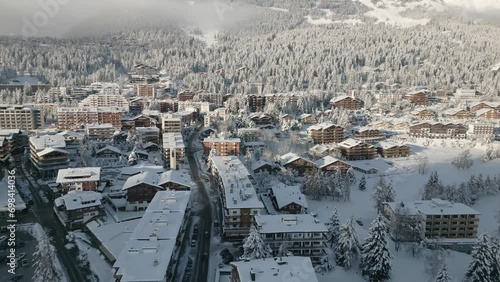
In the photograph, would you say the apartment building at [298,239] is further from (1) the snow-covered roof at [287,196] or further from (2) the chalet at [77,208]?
(2) the chalet at [77,208]

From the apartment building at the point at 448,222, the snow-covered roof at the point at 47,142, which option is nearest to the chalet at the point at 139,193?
the snow-covered roof at the point at 47,142

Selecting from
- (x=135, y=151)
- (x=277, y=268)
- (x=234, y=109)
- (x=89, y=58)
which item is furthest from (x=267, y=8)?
(x=277, y=268)

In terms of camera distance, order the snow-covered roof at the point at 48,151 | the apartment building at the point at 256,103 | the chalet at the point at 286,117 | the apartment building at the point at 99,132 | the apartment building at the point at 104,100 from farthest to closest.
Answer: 1. the apartment building at the point at 256,103
2. the apartment building at the point at 104,100
3. the chalet at the point at 286,117
4. the apartment building at the point at 99,132
5. the snow-covered roof at the point at 48,151

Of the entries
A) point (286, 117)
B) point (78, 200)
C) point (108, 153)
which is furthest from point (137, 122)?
point (78, 200)

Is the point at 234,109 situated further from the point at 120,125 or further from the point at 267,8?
the point at 267,8

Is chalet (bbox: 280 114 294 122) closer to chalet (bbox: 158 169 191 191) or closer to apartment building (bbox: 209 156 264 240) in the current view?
chalet (bbox: 158 169 191 191)
